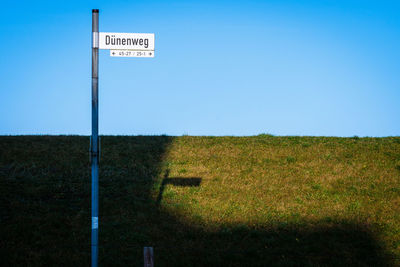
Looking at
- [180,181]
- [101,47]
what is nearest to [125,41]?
[101,47]

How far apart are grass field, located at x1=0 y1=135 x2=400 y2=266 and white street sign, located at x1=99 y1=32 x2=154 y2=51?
5.67 meters

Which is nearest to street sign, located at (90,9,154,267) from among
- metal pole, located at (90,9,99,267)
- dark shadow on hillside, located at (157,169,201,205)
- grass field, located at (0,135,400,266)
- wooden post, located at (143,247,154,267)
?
metal pole, located at (90,9,99,267)

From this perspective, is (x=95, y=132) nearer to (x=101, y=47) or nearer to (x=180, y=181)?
(x=101, y=47)

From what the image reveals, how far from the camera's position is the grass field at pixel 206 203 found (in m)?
11.2

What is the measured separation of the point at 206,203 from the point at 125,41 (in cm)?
920

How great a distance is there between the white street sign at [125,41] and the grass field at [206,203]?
18.6 ft

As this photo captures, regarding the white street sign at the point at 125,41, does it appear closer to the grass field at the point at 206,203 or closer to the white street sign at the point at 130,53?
the white street sign at the point at 130,53

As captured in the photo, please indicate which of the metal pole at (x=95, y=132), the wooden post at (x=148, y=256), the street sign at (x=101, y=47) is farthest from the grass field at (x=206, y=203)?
the street sign at (x=101, y=47)

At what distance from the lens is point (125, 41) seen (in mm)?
8008

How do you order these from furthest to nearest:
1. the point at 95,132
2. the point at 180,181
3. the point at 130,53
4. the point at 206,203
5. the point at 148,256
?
the point at 180,181 → the point at 206,203 → the point at 130,53 → the point at 95,132 → the point at 148,256

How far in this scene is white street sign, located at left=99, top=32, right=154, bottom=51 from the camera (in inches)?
314

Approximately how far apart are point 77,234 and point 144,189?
204 inches

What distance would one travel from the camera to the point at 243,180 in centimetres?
1872

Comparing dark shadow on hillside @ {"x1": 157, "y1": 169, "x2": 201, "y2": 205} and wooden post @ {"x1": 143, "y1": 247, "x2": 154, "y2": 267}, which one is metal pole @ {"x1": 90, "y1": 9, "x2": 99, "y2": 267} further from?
dark shadow on hillside @ {"x1": 157, "y1": 169, "x2": 201, "y2": 205}
